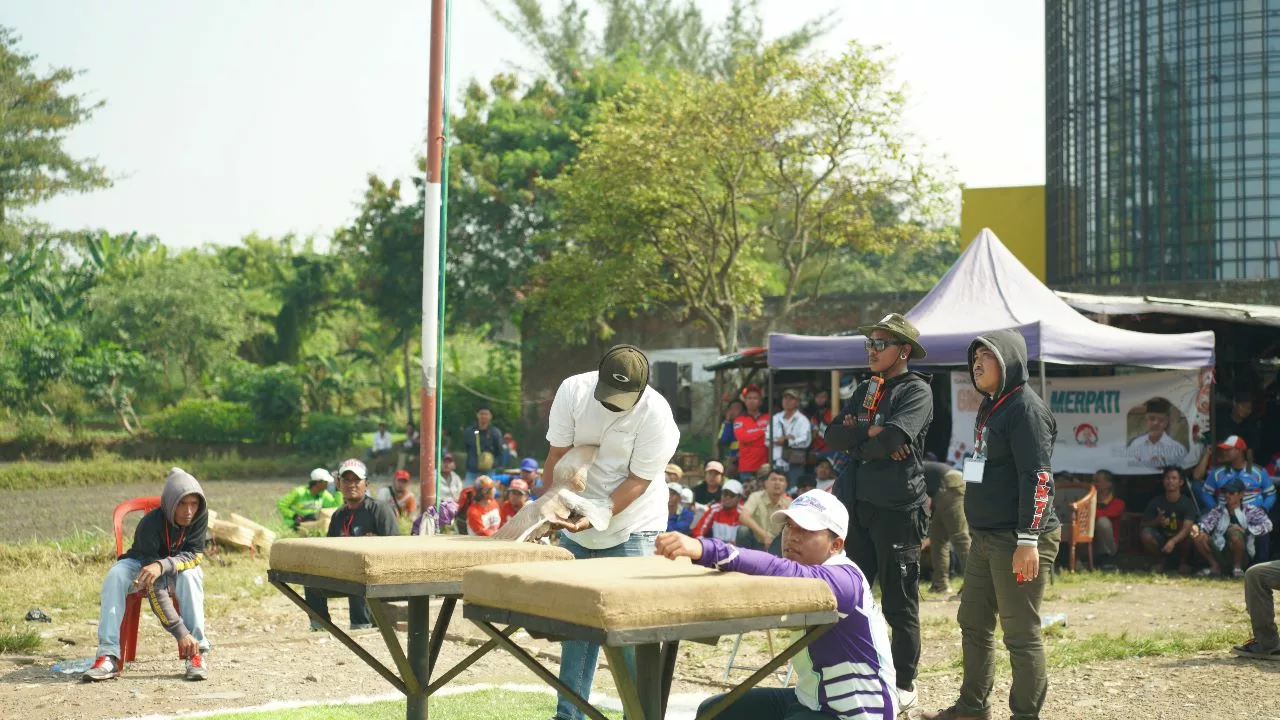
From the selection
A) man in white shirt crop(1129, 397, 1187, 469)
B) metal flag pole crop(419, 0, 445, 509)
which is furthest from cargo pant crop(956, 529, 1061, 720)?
man in white shirt crop(1129, 397, 1187, 469)

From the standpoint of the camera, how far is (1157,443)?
13.8m

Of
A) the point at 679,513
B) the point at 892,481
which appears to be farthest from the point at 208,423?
the point at 892,481

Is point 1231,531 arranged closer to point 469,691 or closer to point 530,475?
point 530,475

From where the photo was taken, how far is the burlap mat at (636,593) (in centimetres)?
365

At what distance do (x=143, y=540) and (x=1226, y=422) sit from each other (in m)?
12.1

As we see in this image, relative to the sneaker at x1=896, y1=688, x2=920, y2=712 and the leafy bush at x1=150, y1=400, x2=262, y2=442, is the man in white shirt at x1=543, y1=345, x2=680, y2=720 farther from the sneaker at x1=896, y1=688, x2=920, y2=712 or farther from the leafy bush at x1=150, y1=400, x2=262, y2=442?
the leafy bush at x1=150, y1=400, x2=262, y2=442

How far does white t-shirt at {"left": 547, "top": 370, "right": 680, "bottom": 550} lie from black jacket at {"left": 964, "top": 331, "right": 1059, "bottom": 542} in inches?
57.6

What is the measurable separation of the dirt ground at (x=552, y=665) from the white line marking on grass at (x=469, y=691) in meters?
0.16

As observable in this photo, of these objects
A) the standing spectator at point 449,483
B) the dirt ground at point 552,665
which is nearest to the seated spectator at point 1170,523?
the dirt ground at point 552,665

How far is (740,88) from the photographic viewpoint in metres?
23.6

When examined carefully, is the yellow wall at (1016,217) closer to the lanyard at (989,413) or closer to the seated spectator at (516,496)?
the seated spectator at (516,496)

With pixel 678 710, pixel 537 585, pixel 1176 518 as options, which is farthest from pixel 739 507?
pixel 537 585

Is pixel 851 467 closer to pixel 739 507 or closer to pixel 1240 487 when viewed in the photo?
pixel 739 507

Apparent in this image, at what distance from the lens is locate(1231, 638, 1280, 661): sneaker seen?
784 cm
